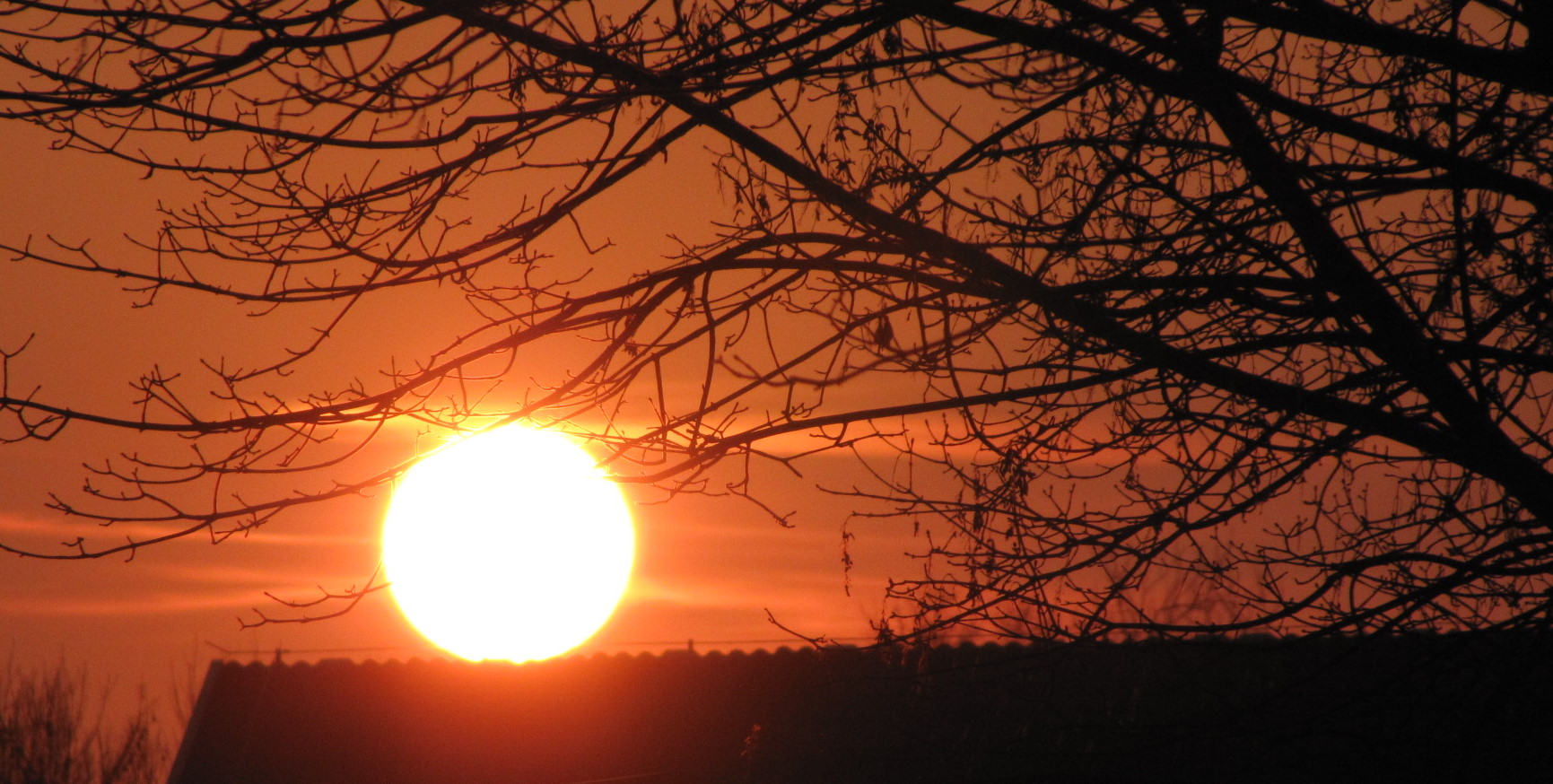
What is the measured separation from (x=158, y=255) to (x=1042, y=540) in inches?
132

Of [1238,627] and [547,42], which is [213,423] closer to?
[547,42]

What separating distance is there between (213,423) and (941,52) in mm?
2770

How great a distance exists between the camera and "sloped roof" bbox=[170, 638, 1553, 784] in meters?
4.81

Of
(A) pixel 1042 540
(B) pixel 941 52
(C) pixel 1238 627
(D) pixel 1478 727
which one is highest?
(B) pixel 941 52

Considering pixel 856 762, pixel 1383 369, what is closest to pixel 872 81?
pixel 1383 369

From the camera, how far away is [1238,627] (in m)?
4.41

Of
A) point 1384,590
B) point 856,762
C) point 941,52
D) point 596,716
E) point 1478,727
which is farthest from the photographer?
point 596,716

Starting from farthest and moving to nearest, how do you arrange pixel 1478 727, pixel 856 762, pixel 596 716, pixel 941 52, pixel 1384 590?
pixel 596 716 → pixel 856 762 → pixel 1384 590 → pixel 1478 727 → pixel 941 52

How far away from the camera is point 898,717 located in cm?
1341

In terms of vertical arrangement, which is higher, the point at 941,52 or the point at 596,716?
the point at 941,52

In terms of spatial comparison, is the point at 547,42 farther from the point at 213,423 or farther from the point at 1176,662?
the point at 1176,662

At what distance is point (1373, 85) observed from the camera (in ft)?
16.3

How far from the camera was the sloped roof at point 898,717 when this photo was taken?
481cm

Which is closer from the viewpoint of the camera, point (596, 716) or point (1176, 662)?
point (1176, 662)
